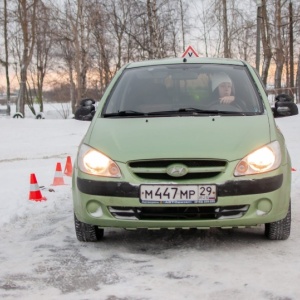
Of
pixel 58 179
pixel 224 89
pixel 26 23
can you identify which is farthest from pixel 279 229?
pixel 26 23

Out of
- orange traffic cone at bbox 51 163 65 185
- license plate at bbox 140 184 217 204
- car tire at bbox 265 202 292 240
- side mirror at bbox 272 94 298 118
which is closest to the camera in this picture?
license plate at bbox 140 184 217 204

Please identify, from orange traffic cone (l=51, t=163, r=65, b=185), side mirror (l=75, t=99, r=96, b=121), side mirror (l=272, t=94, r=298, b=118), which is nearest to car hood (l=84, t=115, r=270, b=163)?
side mirror (l=272, t=94, r=298, b=118)

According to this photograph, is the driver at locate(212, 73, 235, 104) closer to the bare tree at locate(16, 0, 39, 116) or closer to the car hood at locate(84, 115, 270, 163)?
the car hood at locate(84, 115, 270, 163)

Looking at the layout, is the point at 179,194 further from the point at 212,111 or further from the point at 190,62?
the point at 190,62

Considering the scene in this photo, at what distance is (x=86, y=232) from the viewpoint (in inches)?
176

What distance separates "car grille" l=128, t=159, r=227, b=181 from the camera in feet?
12.9

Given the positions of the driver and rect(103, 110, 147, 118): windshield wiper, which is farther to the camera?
the driver

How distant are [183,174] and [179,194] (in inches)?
6.0

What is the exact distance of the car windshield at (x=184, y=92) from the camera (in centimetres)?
493

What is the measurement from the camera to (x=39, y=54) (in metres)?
52.2

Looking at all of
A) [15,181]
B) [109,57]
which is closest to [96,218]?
[15,181]

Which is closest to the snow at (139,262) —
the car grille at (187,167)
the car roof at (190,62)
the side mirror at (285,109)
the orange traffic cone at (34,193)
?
the orange traffic cone at (34,193)

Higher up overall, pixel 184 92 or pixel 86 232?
pixel 184 92

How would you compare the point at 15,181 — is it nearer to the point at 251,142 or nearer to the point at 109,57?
the point at 251,142
